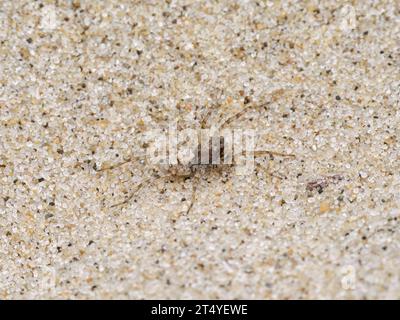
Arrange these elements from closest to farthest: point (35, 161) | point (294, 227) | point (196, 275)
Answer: point (196, 275) → point (294, 227) → point (35, 161)

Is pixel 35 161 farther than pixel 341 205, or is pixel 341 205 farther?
pixel 35 161

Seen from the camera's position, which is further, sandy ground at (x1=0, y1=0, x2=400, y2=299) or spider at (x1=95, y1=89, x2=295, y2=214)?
spider at (x1=95, y1=89, x2=295, y2=214)

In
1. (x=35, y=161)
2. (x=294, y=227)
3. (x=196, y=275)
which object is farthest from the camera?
(x=35, y=161)

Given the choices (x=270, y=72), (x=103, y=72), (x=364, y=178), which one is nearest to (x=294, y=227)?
(x=364, y=178)

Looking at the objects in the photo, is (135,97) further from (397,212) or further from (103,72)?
(397,212)

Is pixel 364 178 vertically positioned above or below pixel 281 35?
below

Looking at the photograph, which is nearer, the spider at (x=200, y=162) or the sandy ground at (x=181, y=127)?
the sandy ground at (x=181, y=127)

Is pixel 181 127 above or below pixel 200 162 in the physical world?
above

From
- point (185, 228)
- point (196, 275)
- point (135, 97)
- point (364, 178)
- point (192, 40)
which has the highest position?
point (192, 40)
